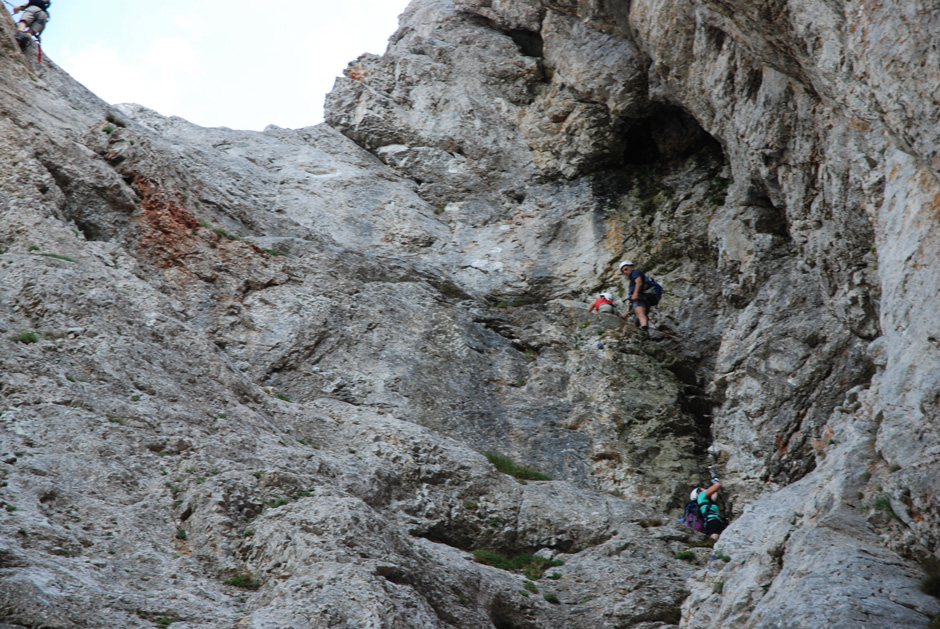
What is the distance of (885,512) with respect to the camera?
1148 centimetres

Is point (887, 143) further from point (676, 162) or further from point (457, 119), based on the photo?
point (457, 119)

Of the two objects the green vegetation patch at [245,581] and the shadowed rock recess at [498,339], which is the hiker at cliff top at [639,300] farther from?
the green vegetation patch at [245,581]

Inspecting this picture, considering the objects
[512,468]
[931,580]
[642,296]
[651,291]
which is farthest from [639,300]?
[931,580]

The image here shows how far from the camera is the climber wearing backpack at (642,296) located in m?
24.0

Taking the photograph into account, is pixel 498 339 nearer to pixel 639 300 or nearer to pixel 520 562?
pixel 639 300

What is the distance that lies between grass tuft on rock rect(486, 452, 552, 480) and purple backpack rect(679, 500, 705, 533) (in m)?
3.29

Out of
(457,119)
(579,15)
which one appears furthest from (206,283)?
(579,15)

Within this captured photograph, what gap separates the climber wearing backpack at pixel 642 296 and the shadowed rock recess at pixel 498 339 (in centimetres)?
57

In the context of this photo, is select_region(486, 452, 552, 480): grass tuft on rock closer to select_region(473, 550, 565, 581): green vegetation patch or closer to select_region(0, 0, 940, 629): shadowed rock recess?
select_region(0, 0, 940, 629): shadowed rock recess

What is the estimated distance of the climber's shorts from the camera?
25531 mm

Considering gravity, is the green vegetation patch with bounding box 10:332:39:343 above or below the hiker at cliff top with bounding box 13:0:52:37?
below

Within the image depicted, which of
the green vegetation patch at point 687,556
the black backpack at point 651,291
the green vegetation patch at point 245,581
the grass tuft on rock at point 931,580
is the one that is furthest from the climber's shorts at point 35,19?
the grass tuft on rock at point 931,580

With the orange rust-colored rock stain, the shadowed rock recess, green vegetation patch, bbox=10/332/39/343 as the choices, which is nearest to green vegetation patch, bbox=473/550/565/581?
the shadowed rock recess

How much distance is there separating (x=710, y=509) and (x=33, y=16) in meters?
23.8
